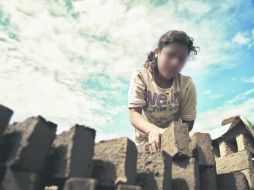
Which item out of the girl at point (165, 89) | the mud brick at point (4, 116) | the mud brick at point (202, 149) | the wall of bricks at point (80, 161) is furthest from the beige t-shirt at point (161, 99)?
the mud brick at point (4, 116)

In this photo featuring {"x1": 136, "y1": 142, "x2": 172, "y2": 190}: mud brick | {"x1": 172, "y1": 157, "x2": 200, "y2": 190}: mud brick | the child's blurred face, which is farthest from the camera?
the child's blurred face

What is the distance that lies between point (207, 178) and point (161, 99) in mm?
1726

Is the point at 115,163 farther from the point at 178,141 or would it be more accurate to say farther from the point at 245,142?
the point at 245,142

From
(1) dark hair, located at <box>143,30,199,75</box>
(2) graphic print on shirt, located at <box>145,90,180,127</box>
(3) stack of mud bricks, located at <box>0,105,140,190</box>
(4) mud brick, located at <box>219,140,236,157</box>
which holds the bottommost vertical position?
(3) stack of mud bricks, located at <box>0,105,140,190</box>

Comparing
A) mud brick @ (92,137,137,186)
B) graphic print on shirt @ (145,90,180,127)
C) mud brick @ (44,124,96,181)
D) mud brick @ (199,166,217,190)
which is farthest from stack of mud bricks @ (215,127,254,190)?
mud brick @ (44,124,96,181)

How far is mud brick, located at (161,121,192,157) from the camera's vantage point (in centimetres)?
315

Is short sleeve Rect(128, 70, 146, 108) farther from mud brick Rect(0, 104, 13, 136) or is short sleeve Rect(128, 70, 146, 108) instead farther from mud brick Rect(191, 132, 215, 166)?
mud brick Rect(0, 104, 13, 136)

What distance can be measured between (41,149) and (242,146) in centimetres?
406

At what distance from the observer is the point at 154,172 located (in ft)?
8.94

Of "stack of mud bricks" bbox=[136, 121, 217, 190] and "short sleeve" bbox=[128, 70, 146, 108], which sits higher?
"short sleeve" bbox=[128, 70, 146, 108]

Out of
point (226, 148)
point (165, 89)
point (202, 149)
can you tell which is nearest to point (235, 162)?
point (226, 148)

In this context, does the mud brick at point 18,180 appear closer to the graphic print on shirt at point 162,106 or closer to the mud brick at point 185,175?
the mud brick at point 185,175

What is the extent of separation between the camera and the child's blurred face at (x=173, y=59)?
15.3 feet

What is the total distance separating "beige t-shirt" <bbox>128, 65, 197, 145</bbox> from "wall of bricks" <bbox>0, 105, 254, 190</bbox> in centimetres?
159
